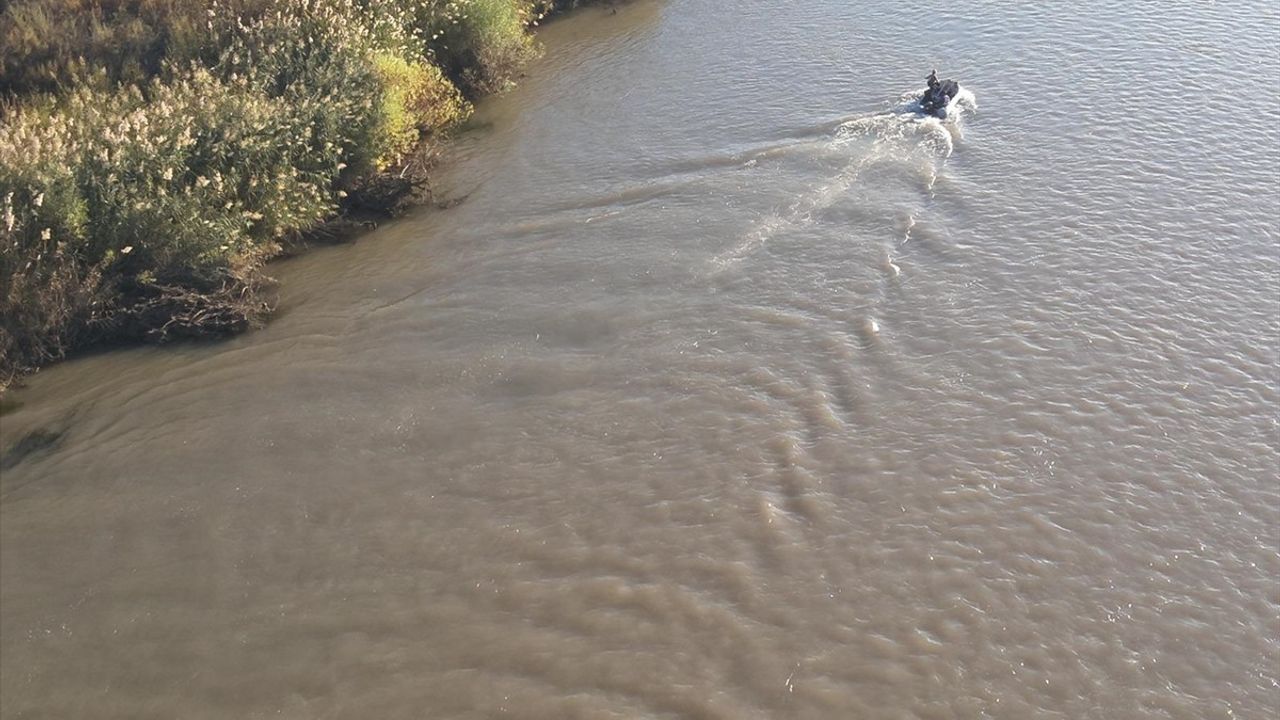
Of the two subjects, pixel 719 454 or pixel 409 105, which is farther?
pixel 409 105

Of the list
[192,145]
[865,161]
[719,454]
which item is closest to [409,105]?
[192,145]

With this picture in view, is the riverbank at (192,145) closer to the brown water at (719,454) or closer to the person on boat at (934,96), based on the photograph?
the brown water at (719,454)

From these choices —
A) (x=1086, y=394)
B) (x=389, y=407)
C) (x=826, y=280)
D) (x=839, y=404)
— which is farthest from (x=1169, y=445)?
(x=389, y=407)

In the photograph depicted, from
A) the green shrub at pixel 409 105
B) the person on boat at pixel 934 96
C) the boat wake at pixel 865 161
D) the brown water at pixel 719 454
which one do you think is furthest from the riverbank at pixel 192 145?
the person on boat at pixel 934 96

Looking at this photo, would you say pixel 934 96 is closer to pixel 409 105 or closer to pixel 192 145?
pixel 409 105

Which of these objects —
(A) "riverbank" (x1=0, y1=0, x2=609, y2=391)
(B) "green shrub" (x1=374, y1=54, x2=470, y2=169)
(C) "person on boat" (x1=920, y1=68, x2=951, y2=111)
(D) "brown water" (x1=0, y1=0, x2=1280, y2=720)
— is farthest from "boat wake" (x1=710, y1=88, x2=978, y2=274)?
(B) "green shrub" (x1=374, y1=54, x2=470, y2=169)

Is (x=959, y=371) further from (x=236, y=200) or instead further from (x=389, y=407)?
(x=236, y=200)
